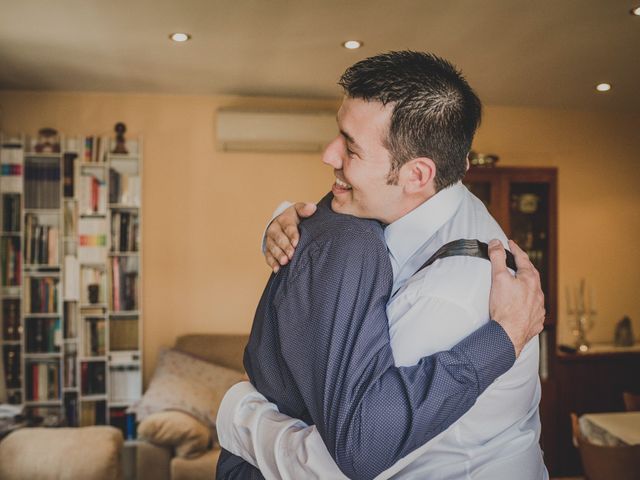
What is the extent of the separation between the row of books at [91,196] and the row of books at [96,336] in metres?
0.76

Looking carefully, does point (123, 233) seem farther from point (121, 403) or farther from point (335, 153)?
point (335, 153)

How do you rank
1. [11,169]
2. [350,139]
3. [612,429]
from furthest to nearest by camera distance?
[11,169], [612,429], [350,139]

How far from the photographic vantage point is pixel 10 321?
14.4 ft

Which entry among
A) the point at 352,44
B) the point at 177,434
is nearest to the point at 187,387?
the point at 177,434

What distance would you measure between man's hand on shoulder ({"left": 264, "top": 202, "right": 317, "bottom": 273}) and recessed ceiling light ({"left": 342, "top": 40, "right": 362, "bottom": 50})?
2339 millimetres

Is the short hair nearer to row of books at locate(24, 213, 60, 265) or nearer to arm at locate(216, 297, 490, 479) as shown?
arm at locate(216, 297, 490, 479)

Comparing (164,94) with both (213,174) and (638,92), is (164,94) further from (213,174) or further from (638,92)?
(638,92)

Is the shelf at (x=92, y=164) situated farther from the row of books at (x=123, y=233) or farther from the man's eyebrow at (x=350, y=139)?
the man's eyebrow at (x=350, y=139)

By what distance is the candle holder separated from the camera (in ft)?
16.1

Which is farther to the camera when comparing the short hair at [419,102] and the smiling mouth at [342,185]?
the smiling mouth at [342,185]

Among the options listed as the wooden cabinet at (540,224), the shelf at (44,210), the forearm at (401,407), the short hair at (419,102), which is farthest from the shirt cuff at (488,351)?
the shelf at (44,210)

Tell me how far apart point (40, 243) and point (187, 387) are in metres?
1.50

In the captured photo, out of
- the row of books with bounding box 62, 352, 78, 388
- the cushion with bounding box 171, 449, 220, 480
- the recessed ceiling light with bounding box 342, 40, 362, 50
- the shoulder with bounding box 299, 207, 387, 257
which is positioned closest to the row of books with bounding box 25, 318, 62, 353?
the row of books with bounding box 62, 352, 78, 388

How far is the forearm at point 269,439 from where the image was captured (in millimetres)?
1029
